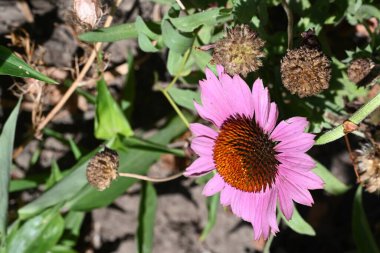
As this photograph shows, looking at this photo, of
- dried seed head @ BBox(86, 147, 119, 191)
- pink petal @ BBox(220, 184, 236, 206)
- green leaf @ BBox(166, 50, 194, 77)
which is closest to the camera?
pink petal @ BBox(220, 184, 236, 206)

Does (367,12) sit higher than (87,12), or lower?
higher

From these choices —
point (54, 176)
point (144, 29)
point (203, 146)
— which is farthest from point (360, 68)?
point (54, 176)

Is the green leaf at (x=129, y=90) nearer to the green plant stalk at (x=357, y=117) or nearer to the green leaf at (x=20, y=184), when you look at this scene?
the green leaf at (x=20, y=184)

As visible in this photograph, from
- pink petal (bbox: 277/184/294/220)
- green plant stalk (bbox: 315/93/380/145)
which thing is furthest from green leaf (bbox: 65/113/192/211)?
green plant stalk (bbox: 315/93/380/145)

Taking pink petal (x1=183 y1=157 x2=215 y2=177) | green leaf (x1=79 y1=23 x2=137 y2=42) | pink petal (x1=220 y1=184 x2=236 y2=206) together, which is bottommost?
pink petal (x1=220 y1=184 x2=236 y2=206)

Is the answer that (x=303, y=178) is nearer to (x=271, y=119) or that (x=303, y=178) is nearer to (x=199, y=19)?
(x=271, y=119)

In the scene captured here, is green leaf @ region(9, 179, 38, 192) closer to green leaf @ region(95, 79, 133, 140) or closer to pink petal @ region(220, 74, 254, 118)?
green leaf @ region(95, 79, 133, 140)
